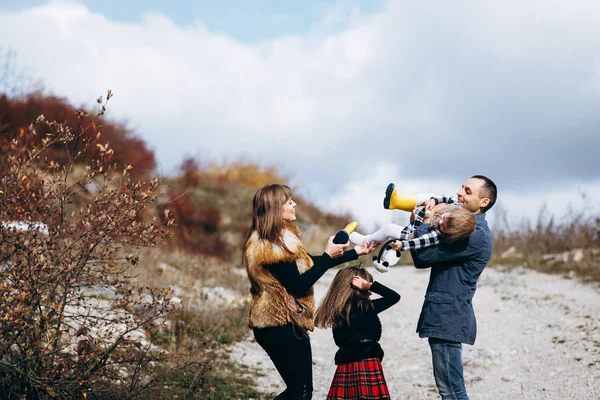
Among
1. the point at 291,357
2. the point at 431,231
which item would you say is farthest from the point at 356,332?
the point at 431,231

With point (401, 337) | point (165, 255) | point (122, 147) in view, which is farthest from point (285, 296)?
point (122, 147)

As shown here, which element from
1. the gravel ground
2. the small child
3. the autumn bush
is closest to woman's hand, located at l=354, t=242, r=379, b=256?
the small child

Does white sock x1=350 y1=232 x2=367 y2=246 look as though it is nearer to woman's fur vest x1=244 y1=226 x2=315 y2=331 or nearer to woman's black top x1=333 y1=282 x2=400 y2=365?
woman's black top x1=333 y1=282 x2=400 y2=365

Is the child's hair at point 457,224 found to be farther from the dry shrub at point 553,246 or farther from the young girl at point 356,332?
the dry shrub at point 553,246

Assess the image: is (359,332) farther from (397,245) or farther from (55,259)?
(55,259)

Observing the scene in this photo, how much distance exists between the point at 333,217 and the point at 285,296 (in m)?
Result: 21.5

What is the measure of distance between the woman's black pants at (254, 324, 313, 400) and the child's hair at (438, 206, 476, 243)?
118 centimetres

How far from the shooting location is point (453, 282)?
171 inches

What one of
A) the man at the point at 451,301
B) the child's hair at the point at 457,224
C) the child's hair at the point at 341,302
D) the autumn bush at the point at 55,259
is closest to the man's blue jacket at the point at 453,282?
the man at the point at 451,301

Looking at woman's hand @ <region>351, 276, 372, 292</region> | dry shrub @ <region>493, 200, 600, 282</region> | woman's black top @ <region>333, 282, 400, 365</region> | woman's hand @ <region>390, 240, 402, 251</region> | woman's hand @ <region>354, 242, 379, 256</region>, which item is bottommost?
woman's black top @ <region>333, 282, 400, 365</region>

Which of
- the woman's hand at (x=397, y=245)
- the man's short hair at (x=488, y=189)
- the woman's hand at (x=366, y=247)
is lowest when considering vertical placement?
the woman's hand at (x=397, y=245)

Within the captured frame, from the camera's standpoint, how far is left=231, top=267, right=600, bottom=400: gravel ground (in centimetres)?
739

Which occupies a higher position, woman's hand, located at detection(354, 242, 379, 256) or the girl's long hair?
the girl's long hair

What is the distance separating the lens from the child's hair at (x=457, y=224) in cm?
412
